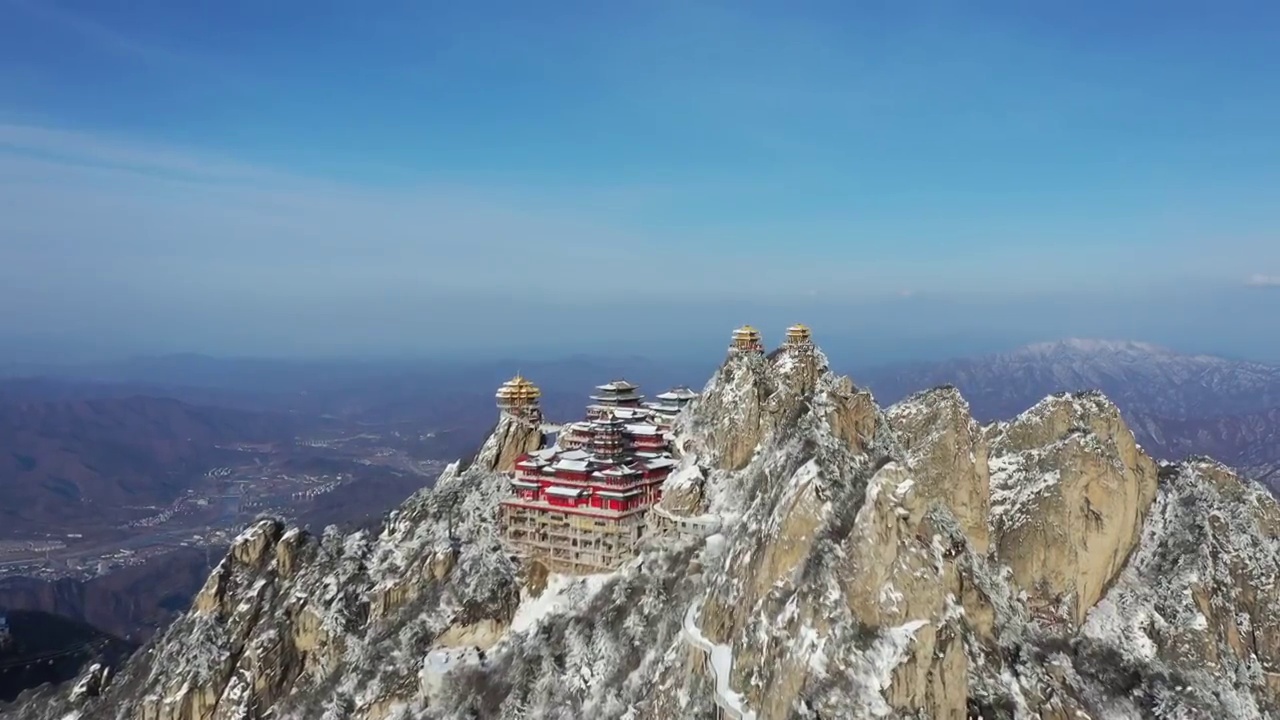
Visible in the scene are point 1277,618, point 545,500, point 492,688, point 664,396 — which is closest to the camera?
point 492,688

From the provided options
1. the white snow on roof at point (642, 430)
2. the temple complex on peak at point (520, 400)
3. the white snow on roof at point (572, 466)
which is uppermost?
the temple complex on peak at point (520, 400)

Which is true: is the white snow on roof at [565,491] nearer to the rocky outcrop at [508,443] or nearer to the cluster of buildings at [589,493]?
the cluster of buildings at [589,493]

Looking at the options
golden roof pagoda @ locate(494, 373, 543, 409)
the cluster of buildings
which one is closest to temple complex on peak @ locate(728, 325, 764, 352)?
the cluster of buildings

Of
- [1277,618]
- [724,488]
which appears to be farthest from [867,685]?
[1277,618]

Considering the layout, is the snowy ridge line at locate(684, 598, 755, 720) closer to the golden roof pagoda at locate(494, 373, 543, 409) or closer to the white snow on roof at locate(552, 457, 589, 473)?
A: the white snow on roof at locate(552, 457, 589, 473)

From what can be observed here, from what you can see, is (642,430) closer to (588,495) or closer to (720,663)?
(588,495)

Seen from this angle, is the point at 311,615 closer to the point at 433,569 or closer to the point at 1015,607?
the point at 433,569

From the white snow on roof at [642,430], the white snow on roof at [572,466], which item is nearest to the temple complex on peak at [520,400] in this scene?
the white snow on roof at [642,430]

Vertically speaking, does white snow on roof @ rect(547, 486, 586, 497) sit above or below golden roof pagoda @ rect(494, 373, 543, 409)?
below
